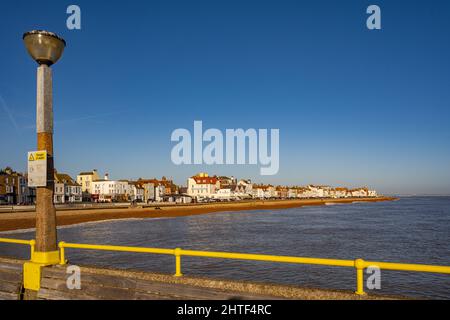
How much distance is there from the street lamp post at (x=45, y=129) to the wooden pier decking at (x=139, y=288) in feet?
1.31

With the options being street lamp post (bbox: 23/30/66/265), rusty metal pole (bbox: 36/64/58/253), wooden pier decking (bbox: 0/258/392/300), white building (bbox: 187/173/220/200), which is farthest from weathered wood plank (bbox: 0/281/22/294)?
white building (bbox: 187/173/220/200)

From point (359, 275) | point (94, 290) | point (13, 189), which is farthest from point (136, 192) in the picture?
point (359, 275)

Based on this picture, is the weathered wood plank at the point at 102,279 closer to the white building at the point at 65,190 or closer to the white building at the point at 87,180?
the white building at the point at 65,190

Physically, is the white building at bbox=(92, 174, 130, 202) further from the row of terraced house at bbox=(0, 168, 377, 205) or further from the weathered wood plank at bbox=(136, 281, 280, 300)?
the weathered wood plank at bbox=(136, 281, 280, 300)

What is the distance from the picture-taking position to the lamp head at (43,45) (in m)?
6.44

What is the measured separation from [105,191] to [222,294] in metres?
120

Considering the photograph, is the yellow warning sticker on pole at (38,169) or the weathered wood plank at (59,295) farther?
the yellow warning sticker on pole at (38,169)

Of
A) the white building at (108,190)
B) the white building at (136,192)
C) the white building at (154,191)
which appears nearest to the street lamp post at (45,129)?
the white building at (108,190)

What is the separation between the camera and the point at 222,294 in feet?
17.1

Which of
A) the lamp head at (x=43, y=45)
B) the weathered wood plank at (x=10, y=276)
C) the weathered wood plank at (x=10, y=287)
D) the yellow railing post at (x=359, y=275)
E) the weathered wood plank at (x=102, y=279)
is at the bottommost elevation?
the weathered wood plank at (x=10, y=287)

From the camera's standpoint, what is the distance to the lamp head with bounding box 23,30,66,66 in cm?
644
